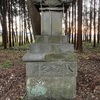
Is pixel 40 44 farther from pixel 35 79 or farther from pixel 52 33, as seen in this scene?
pixel 35 79

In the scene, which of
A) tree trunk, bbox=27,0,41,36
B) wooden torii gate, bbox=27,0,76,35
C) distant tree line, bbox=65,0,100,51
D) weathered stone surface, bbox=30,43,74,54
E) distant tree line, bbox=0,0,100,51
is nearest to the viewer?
weathered stone surface, bbox=30,43,74,54

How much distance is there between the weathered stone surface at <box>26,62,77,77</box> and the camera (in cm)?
449

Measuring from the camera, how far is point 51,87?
Answer: 4598mm

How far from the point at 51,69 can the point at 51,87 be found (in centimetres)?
39

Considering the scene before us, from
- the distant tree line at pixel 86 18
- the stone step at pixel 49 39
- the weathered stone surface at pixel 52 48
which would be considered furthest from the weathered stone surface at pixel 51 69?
the distant tree line at pixel 86 18

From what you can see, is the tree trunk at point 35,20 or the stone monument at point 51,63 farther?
the tree trunk at point 35,20

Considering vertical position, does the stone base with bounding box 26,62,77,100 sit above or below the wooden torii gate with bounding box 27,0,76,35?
below

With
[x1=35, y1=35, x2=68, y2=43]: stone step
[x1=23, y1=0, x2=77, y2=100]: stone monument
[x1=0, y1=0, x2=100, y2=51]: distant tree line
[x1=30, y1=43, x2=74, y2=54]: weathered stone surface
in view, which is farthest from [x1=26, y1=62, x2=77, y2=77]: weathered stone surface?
[x1=0, y1=0, x2=100, y2=51]: distant tree line

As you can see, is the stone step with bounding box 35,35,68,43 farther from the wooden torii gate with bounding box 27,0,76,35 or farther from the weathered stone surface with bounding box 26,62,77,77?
the weathered stone surface with bounding box 26,62,77,77

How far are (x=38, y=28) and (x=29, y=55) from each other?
0.88 meters

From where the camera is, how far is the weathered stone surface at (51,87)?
457 centimetres

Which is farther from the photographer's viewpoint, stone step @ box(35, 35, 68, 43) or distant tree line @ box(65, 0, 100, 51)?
distant tree line @ box(65, 0, 100, 51)

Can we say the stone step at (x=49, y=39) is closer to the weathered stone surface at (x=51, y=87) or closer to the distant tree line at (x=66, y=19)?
the weathered stone surface at (x=51, y=87)

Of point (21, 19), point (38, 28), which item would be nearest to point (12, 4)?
point (21, 19)
